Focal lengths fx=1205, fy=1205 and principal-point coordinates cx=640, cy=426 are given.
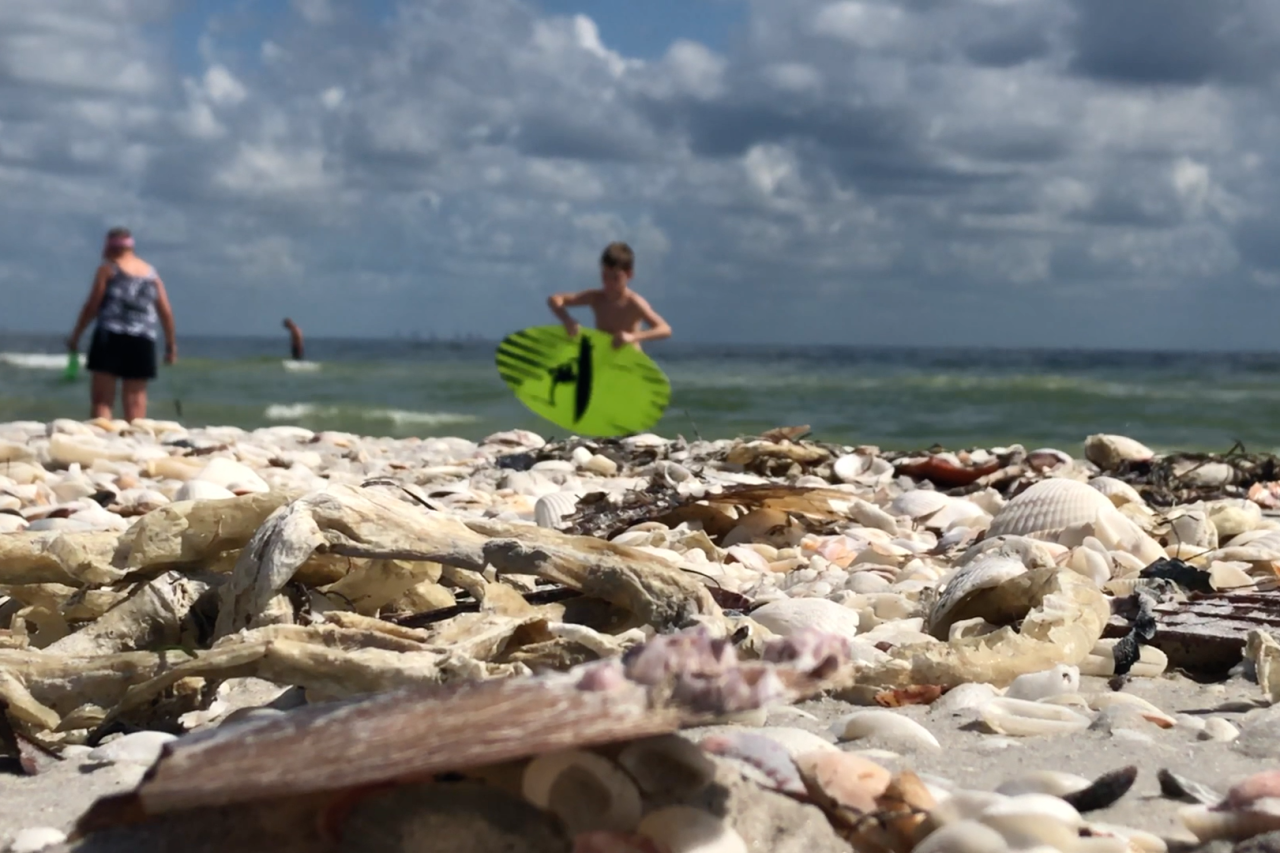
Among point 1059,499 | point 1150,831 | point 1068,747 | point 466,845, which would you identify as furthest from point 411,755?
point 1059,499

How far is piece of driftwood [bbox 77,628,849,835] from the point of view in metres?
0.99

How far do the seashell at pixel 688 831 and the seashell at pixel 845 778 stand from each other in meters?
0.14

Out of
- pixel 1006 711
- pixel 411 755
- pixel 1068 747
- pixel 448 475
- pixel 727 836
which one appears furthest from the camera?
pixel 448 475

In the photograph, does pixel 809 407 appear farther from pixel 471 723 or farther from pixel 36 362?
pixel 36 362

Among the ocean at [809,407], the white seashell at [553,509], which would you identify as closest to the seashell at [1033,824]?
the white seashell at [553,509]

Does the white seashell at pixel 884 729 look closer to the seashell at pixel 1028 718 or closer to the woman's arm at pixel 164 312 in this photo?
the seashell at pixel 1028 718

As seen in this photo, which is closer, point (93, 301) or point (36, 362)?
point (93, 301)

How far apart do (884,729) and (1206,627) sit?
A: 91 cm

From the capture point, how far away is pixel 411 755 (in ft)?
3.25

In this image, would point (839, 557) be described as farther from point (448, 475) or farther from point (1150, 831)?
point (448, 475)

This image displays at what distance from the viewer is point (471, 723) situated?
40.2 inches

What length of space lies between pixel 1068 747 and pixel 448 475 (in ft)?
13.5

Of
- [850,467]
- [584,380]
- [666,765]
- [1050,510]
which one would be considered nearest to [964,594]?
[1050,510]

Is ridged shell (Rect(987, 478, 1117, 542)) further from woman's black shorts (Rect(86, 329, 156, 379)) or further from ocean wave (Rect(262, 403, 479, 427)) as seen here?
ocean wave (Rect(262, 403, 479, 427))
